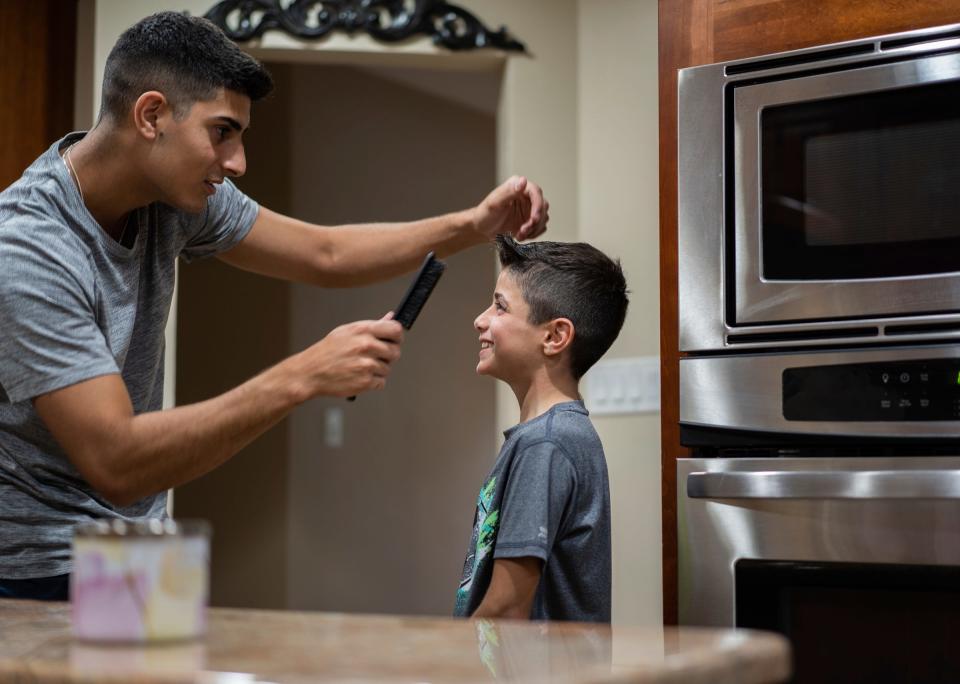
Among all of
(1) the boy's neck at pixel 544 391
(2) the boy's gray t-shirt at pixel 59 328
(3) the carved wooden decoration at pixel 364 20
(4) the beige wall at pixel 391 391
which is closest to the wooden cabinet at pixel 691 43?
(1) the boy's neck at pixel 544 391

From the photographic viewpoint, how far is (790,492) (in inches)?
59.1

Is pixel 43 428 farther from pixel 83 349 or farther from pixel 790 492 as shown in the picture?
pixel 790 492

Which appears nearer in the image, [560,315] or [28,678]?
[28,678]

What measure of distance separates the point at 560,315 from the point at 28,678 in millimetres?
1091

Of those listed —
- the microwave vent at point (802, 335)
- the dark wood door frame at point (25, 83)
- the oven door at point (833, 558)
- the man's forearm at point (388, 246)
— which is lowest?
the oven door at point (833, 558)

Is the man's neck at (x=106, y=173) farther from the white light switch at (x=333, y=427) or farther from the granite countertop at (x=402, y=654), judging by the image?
the white light switch at (x=333, y=427)

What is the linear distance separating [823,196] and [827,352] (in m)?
0.21

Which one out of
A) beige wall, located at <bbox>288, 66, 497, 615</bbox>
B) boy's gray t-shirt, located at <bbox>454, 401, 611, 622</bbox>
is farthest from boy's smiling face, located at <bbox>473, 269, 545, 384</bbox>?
beige wall, located at <bbox>288, 66, 497, 615</bbox>

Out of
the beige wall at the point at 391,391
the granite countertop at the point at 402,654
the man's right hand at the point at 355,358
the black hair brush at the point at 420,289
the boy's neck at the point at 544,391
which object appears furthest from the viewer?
the beige wall at the point at 391,391

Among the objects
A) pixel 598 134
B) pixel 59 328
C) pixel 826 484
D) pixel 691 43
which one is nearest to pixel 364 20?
pixel 598 134

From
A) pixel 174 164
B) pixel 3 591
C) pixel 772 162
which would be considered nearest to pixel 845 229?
pixel 772 162

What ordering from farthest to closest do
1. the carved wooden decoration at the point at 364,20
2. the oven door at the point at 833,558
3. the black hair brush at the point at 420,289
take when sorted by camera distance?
the carved wooden decoration at the point at 364,20 < the oven door at the point at 833,558 < the black hair brush at the point at 420,289

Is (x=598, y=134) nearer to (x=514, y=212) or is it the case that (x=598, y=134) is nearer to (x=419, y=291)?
(x=514, y=212)

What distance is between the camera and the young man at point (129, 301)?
1268mm
